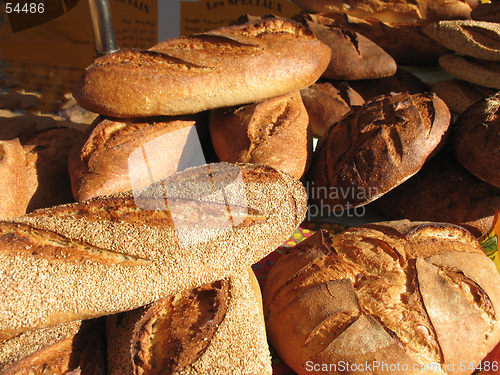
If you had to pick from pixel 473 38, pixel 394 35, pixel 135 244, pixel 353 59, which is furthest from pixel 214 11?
pixel 135 244

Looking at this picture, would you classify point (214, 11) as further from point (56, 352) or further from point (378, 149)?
point (56, 352)

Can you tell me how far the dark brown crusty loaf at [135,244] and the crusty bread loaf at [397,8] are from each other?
190 cm

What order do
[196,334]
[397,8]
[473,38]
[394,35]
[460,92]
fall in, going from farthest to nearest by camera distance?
[397,8] < [394,35] < [460,92] < [473,38] < [196,334]

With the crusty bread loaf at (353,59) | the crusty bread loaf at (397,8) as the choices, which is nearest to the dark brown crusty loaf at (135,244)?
the crusty bread loaf at (353,59)

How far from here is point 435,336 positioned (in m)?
0.93

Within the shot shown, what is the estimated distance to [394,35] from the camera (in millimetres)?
2355

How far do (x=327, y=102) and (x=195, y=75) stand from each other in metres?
0.77

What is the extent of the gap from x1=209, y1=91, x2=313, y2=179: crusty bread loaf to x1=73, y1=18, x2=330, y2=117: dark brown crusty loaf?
2.8 inches

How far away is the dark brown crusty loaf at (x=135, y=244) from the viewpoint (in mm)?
874

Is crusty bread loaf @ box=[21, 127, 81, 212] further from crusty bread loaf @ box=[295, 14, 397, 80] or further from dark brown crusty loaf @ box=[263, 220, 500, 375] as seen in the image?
crusty bread loaf @ box=[295, 14, 397, 80]

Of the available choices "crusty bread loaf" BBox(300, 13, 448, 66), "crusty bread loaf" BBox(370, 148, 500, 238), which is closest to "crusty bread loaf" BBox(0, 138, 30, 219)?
"crusty bread loaf" BBox(370, 148, 500, 238)

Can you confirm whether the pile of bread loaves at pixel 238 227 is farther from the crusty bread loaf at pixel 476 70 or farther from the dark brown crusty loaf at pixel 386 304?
the crusty bread loaf at pixel 476 70

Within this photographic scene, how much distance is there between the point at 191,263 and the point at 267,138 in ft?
2.56

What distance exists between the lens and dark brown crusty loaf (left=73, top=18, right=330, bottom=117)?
1516mm
